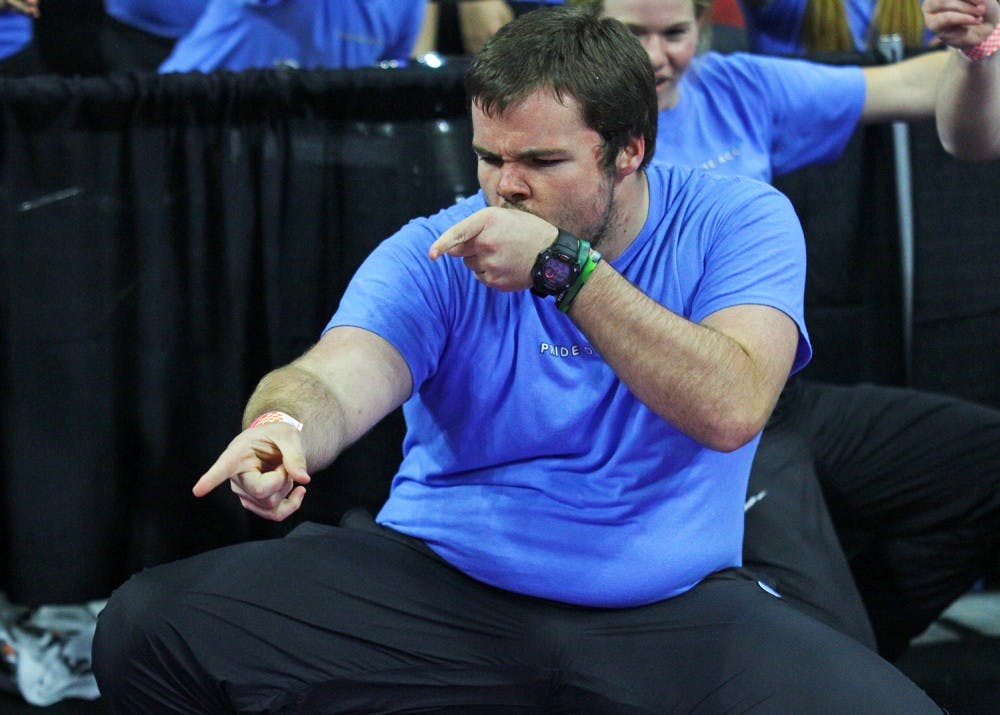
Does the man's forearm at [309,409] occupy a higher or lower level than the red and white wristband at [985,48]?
lower

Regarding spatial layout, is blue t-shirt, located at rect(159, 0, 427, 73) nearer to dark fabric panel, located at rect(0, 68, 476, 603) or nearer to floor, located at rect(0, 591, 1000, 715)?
dark fabric panel, located at rect(0, 68, 476, 603)

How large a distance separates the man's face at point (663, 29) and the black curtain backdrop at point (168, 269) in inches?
14.5

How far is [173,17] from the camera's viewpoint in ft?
11.3

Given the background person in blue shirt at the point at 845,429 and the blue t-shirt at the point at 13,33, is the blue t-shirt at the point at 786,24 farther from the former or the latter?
the blue t-shirt at the point at 13,33

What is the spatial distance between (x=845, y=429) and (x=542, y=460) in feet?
3.03

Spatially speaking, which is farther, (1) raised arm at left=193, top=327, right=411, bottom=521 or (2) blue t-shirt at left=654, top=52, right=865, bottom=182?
(2) blue t-shirt at left=654, top=52, right=865, bottom=182

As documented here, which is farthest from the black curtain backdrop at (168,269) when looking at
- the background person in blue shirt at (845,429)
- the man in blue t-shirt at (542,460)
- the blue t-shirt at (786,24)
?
the blue t-shirt at (786,24)

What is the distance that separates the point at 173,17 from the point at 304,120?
42.1 inches

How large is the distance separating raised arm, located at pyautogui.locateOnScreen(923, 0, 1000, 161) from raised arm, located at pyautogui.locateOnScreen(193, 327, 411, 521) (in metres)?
1.13

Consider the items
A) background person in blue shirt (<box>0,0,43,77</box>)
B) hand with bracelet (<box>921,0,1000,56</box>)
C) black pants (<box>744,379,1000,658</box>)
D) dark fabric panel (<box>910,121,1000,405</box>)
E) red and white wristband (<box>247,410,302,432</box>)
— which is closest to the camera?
red and white wristband (<box>247,410,302,432</box>)

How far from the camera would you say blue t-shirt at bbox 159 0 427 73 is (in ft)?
10.1

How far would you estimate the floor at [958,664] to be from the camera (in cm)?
254

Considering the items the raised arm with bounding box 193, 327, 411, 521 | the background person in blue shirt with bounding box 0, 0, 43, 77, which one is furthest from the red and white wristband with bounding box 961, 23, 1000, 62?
the background person in blue shirt with bounding box 0, 0, 43, 77

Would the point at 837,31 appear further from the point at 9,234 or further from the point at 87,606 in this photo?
the point at 87,606
